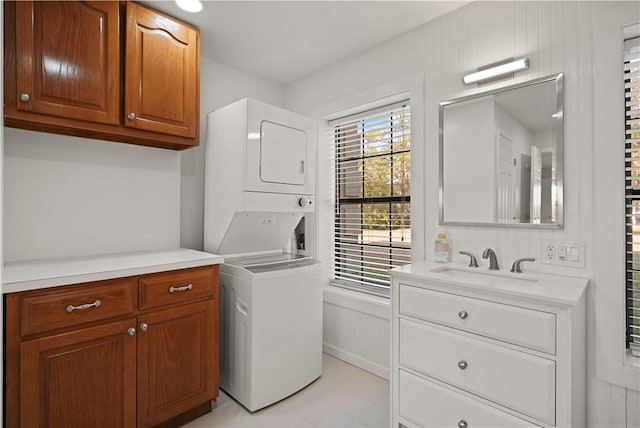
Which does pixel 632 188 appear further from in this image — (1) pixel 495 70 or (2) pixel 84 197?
(2) pixel 84 197

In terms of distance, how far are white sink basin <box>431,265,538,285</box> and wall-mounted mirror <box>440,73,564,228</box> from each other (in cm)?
29

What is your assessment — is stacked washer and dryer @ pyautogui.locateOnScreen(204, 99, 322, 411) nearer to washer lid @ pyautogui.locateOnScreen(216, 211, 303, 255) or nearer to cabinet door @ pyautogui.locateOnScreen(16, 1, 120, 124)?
washer lid @ pyautogui.locateOnScreen(216, 211, 303, 255)

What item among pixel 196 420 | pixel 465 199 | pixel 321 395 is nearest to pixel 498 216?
pixel 465 199

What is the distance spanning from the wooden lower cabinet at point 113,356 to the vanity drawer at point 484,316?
47.7 inches

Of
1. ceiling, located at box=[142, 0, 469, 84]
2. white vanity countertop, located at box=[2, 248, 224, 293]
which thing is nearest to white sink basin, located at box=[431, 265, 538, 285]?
white vanity countertop, located at box=[2, 248, 224, 293]

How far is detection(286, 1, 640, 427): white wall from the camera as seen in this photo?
1.63 m

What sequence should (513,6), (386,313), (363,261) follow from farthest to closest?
1. (363,261)
2. (386,313)
3. (513,6)

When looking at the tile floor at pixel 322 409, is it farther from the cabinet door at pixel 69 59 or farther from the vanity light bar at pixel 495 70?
the vanity light bar at pixel 495 70

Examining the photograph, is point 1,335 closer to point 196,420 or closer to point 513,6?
point 196,420

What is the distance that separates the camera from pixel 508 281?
1712 millimetres

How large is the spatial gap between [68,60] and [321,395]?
2503 millimetres

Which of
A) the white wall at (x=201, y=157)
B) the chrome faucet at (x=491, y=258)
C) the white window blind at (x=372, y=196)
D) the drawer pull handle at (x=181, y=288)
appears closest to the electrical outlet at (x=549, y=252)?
the chrome faucet at (x=491, y=258)

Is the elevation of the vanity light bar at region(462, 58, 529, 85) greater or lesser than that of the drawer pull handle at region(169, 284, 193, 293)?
greater

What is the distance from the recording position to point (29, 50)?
1.66 metres
